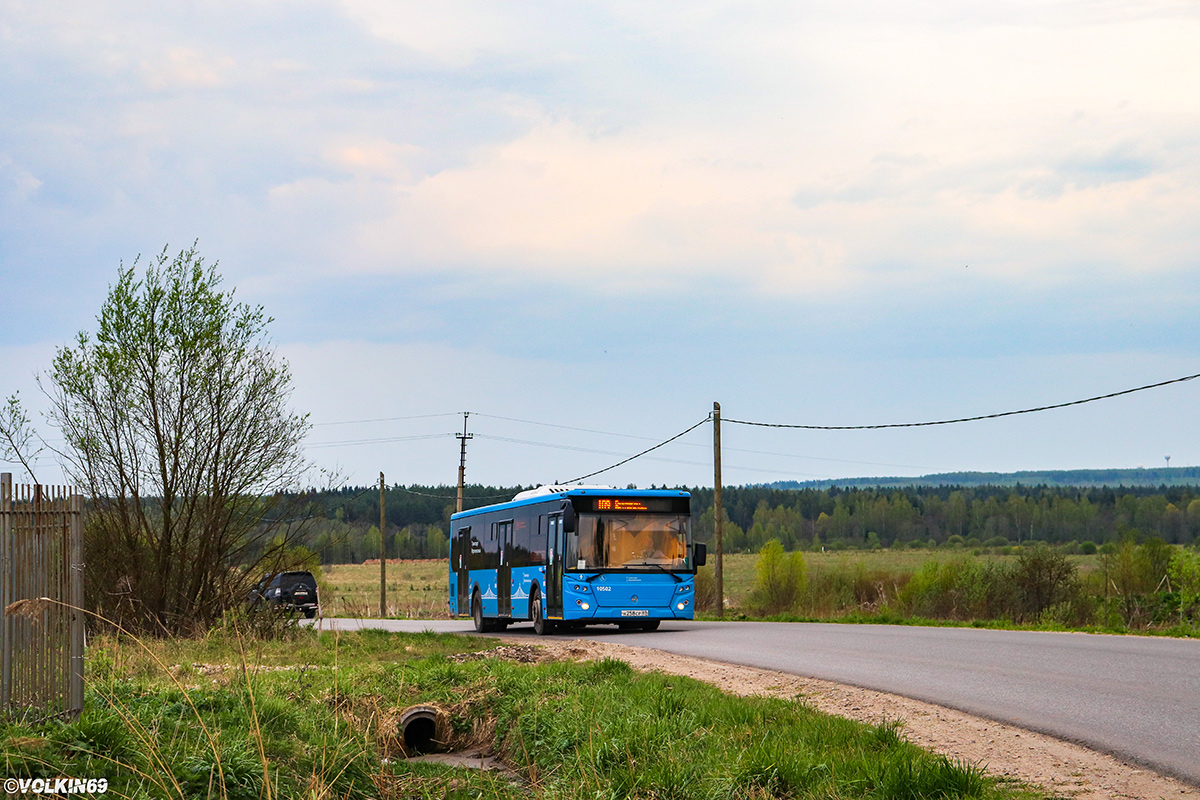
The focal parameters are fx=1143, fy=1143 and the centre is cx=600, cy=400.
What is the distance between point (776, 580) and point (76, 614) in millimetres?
36214

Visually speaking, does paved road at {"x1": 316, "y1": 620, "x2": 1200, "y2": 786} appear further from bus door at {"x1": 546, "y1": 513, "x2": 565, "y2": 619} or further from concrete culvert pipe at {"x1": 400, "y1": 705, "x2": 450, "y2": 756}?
concrete culvert pipe at {"x1": 400, "y1": 705, "x2": 450, "y2": 756}

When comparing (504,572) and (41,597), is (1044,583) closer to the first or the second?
(504,572)

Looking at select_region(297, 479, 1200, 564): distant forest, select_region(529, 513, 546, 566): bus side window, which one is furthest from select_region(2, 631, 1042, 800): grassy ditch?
select_region(297, 479, 1200, 564): distant forest

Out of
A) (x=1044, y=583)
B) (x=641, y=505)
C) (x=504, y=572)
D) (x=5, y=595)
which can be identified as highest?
(x=641, y=505)

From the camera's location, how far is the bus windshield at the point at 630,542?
79.4ft

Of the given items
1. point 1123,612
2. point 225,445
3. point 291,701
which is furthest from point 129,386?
point 1123,612

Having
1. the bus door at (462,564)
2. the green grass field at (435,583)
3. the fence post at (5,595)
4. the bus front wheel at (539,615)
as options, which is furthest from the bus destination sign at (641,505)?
the fence post at (5,595)

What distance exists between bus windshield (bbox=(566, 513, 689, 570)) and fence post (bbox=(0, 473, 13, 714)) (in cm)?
1664

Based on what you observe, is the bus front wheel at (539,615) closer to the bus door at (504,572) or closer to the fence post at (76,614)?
the bus door at (504,572)

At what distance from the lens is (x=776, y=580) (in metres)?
42.8

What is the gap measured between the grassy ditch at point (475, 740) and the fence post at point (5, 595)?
0.44 m

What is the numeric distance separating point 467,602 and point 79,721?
84.2ft

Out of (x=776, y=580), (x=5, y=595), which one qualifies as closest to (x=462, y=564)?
(x=776, y=580)

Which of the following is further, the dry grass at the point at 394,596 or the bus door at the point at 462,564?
the dry grass at the point at 394,596
